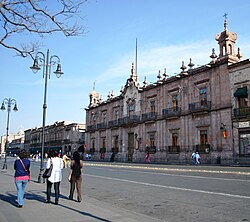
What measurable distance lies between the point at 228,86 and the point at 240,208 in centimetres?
2458

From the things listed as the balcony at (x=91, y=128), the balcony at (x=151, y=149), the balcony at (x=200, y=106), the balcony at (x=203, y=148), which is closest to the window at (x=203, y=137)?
the balcony at (x=203, y=148)

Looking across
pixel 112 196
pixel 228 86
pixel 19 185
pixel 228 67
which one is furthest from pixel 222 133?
pixel 19 185

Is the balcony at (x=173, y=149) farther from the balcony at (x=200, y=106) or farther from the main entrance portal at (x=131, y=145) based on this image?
the main entrance portal at (x=131, y=145)

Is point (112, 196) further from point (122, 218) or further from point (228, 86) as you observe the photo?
point (228, 86)

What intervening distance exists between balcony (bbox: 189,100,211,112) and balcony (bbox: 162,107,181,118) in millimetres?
2232

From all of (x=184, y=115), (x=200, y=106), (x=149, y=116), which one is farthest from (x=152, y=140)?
(x=200, y=106)

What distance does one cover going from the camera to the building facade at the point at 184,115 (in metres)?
29.5

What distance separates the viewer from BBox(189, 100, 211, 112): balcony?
1257 inches

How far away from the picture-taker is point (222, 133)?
29812 mm

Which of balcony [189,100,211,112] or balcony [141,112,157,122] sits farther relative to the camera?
balcony [141,112,157,122]

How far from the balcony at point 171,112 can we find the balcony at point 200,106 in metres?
2.23

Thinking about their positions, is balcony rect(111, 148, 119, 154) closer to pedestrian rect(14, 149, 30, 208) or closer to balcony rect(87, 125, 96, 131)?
balcony rect(87, 125, 96, 131)

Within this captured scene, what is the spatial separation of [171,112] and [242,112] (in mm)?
10549

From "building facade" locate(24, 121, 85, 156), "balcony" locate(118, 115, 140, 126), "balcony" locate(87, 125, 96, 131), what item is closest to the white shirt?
"balcony" locate(118, 115, 140, 126)
